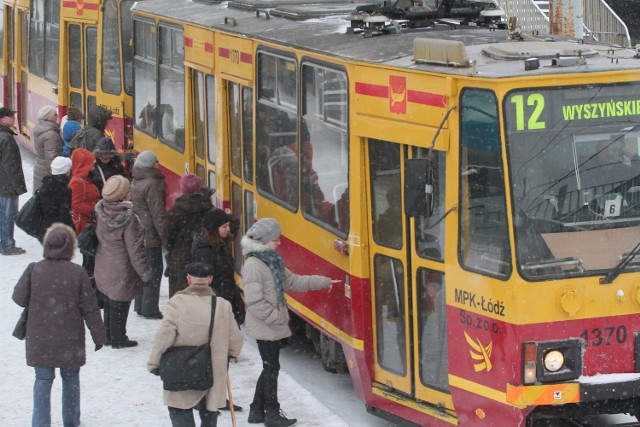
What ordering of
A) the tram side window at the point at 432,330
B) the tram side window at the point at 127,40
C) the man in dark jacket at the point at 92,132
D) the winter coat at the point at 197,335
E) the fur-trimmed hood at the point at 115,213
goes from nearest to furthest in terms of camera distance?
the winter coat at the point at 197,335 < the tram side window at the point at 432,330 < the fur-trimmed hood at the point at 115,213 < the man in dark jacket at the point at 92,132 < the tram side window at the point at 127,40

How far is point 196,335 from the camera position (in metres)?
8.34

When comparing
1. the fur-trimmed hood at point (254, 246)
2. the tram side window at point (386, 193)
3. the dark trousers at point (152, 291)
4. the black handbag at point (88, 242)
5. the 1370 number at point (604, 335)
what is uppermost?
the tram side window at point (386, 193)

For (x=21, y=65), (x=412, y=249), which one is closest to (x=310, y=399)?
(x=412, y=249)

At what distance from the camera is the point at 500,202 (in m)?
8.09

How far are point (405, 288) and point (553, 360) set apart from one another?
1323 millimetres

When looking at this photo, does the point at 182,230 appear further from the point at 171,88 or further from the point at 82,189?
the point at 171,88

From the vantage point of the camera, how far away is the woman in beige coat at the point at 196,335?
830 cm

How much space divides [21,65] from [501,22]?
11626mm

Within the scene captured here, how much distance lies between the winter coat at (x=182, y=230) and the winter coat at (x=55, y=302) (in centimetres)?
168

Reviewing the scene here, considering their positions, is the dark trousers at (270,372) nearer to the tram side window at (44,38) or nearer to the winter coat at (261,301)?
the winter coat at (261,301)

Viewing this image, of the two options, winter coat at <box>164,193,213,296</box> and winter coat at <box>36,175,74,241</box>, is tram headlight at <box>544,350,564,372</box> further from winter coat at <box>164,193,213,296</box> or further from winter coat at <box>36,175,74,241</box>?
winter coat at <box>36,175,74,241</box>

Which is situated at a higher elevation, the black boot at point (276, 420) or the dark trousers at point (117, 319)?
the dark trousers at point (117, 319)

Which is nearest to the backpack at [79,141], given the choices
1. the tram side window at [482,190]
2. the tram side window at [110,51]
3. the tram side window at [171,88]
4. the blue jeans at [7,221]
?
the tram side window at [171,88]

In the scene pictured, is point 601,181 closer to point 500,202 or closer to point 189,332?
point 500,202
